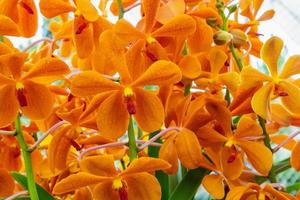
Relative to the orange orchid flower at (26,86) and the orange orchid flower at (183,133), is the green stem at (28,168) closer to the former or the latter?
the orange orchid flower at (26,86)

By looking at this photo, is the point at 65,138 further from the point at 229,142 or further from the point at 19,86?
the point at 229,142

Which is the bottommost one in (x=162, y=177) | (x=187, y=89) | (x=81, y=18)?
(x=162, y=177)

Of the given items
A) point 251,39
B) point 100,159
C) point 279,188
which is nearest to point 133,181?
point 100,159

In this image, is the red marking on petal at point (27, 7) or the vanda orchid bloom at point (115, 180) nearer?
the vanda orchid bloom at point (115, 180)

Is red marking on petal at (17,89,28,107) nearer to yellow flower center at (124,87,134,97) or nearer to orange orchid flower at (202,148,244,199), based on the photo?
yellow flower center at (124,87,134,97)

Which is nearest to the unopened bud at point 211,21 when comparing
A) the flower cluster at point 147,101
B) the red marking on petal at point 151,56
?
the flower cluster at point 147,101

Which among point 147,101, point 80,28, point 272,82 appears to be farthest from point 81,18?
point 272,82

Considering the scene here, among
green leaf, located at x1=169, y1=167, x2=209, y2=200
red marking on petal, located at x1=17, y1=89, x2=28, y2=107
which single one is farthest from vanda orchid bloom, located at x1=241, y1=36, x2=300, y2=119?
red marking on petal, located at x1=17, y1=89, x2=28, y2=107

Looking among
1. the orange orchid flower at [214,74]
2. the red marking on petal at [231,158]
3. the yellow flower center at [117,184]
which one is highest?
the orange orchid flower at [214,74]
